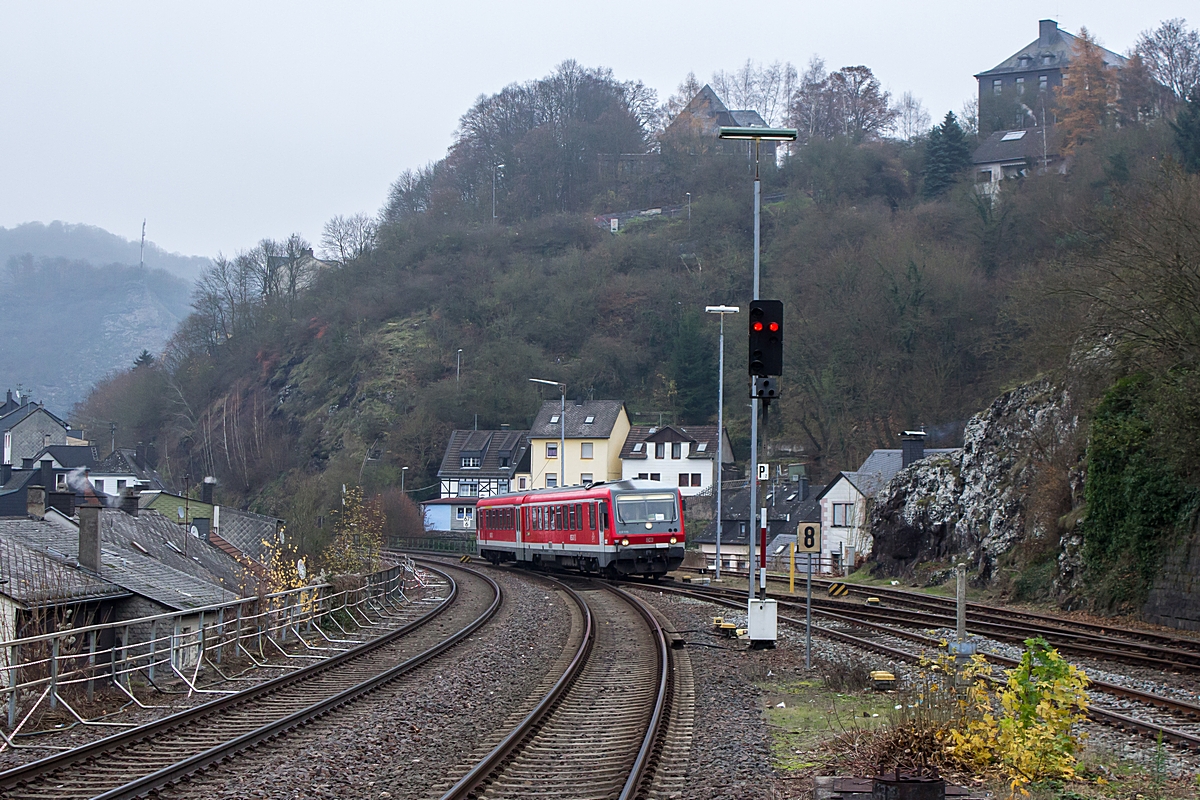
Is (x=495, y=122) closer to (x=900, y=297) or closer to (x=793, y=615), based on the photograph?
(x=900, y=297)

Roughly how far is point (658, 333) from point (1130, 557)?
199 ft

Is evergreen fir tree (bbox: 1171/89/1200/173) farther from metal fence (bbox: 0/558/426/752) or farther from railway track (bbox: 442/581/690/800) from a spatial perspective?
railway track (bbox: 442/581/690/800)

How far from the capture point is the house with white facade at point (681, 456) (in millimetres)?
72125

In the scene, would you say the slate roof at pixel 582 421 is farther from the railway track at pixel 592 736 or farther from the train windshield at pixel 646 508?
the railway track at pixel 592 736

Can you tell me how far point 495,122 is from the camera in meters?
110

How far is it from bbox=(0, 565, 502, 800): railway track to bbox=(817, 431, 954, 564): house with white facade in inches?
1304

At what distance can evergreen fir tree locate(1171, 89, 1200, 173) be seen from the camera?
4804cm

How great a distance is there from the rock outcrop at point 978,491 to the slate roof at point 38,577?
20.6 m

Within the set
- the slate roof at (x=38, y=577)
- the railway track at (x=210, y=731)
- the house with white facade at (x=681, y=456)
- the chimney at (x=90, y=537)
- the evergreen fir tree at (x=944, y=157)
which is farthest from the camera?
the evergreen fir tree at (x=944, y=157)

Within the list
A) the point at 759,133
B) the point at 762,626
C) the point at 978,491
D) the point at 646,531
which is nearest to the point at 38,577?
the point at 762,626

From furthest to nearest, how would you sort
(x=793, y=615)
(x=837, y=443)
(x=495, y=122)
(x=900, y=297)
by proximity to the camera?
(x=495, y=122), (x=837, y=443), (x=900, y=297), (x=793, y=615)

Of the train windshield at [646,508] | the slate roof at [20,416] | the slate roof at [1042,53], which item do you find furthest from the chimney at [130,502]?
the slate roof at [1042,53]

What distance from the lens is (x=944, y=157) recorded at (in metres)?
80.5

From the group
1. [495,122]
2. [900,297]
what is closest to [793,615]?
[900,297]
